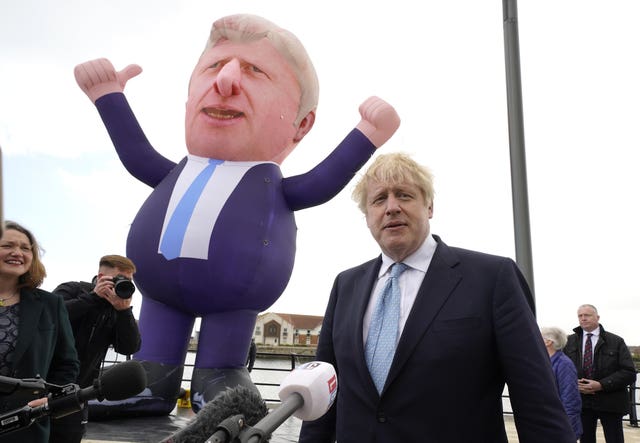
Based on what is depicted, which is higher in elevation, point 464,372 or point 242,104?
point 242,104

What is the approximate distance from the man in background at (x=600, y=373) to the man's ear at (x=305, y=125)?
9.65ft

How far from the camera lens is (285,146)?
18.3 ft

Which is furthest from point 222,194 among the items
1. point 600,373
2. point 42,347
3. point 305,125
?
point 600,373

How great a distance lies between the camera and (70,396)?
1440 mm

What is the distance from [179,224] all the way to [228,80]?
132cm

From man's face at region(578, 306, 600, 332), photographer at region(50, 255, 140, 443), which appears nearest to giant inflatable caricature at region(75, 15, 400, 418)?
photographer at region(50, 255, 140, 443)

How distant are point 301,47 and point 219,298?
2.50 metres

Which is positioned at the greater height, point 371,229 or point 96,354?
point 371,229

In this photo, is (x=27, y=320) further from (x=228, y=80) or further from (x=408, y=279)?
(x=228, y=80)

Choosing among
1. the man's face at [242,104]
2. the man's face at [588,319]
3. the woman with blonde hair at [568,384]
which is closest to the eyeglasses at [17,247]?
the man's face at [242,104]

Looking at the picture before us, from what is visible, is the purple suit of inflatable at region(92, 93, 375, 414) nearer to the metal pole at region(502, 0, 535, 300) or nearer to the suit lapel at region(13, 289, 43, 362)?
the metal pole at region(502, 0, 535, 300)

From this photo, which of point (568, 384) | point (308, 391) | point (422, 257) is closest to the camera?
point (308, 391)

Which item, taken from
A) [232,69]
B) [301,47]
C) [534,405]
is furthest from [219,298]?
[534,405]

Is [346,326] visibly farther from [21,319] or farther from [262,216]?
[262,216]
